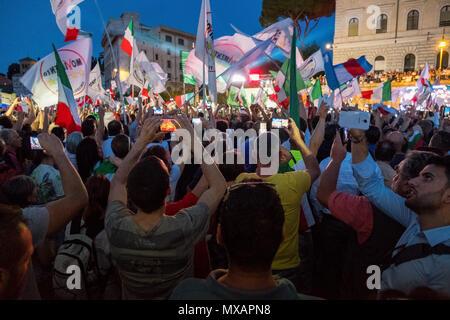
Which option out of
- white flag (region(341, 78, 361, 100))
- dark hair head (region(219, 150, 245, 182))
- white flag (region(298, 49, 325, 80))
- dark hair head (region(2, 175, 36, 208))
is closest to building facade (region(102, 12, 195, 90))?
white flag (region(341, 78, 361, 100))

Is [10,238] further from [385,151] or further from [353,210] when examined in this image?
[385,151]

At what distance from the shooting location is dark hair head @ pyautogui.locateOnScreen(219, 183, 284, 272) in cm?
127

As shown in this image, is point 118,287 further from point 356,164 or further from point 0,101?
point 0,101

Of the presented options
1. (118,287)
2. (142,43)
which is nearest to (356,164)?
(118,287)

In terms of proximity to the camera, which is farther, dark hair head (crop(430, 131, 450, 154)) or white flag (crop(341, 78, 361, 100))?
white flag (crop(341, 78, 361, 100))

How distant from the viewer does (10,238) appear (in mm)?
1246

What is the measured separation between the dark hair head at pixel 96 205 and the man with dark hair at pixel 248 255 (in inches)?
58.0

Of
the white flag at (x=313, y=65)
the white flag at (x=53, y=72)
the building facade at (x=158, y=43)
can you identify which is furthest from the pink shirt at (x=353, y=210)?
the building facade at (x=158, y=43)

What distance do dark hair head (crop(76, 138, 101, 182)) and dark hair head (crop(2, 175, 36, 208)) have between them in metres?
1.72

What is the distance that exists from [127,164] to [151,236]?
63 cm

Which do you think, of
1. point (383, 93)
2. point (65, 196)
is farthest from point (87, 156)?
point (383, 93)

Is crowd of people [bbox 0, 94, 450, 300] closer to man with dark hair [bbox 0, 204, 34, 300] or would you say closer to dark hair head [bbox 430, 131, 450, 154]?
man with dark hair [bbox 0, 204, 34, 300]

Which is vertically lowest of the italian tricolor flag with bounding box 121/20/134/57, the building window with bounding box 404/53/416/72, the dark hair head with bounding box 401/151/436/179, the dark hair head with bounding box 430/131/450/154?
the dark hair head with bounding box 401/151/436/179

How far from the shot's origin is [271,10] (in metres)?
41.4
